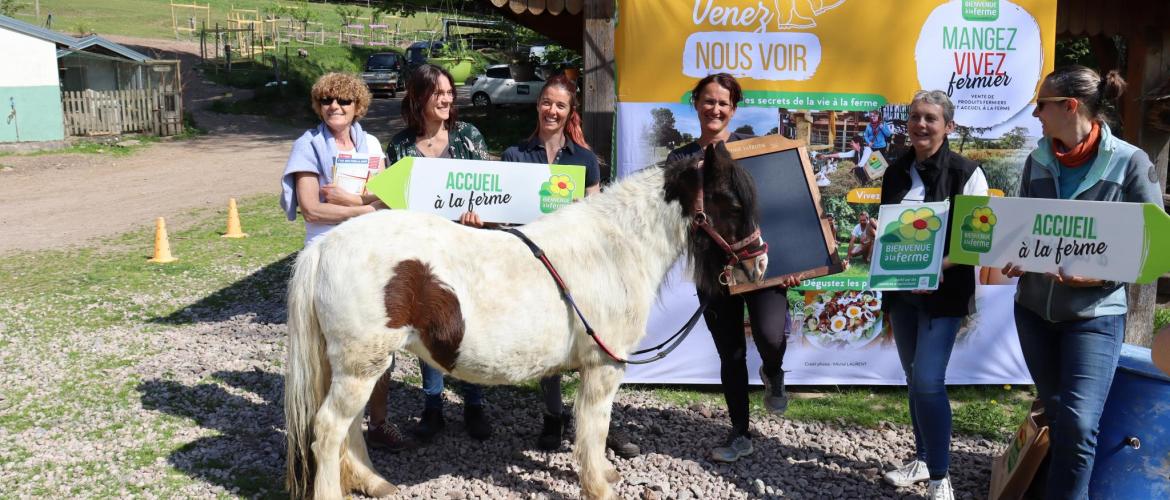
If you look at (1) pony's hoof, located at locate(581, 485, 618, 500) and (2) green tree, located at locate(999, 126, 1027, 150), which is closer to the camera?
(1) pony's hoof, located at locate(581, 485, 618, 500)

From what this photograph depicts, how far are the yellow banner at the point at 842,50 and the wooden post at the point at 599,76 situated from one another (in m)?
0.19

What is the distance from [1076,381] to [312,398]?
10.9 feet

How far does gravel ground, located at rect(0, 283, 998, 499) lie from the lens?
430cm

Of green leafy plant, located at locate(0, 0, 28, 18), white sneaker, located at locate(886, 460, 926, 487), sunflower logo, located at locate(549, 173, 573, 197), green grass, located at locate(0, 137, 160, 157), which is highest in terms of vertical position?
green leafy plant, located at locate(0, 0, 28, 18)

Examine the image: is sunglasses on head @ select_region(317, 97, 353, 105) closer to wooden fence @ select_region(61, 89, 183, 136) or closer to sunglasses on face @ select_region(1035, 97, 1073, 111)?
sunglasses on face @ select_region(1035, 97, 1073, 111)

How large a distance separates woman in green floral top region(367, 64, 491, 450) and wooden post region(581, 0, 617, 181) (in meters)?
1.03

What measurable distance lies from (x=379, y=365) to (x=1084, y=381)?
2983 millimetres

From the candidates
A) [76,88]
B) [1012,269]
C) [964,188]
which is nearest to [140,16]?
[76,88]

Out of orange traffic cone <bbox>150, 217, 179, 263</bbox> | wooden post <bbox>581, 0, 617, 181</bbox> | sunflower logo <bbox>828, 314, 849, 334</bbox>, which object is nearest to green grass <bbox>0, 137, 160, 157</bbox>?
orange traffic cone <bbox>150, 217, 179, 263</bbox>

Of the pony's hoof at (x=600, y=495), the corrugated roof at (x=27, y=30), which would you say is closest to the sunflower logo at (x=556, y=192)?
the pony's hoof at (x=600, y=495)

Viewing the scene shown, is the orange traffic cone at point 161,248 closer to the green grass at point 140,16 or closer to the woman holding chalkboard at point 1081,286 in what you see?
the woman holding chalkboard at point 1081,286

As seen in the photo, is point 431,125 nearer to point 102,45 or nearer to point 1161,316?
point 1161,316

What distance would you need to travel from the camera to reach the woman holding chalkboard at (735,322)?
13.5ft

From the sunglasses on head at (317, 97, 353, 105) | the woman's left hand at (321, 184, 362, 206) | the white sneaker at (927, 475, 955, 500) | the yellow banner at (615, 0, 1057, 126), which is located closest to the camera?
the white sneaker at (927, 475, 955, 500)
